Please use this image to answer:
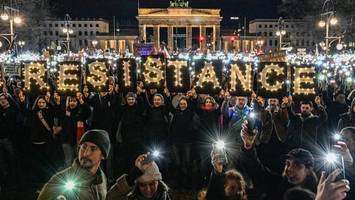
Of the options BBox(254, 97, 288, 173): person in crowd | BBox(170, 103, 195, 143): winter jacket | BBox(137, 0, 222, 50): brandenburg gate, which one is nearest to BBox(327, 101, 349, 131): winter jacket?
BBox(254, 97, 288, 173): person in crowd

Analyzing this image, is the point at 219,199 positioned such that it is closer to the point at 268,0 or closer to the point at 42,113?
the point at 42,113

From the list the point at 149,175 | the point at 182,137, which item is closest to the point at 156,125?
the point at 182,137

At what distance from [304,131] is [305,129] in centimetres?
4

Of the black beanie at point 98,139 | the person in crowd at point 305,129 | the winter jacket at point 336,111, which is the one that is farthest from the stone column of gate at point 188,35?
the black beanie at point 98,139

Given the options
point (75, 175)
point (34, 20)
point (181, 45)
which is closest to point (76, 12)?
point (181, 45)

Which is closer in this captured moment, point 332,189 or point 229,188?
point 332,189

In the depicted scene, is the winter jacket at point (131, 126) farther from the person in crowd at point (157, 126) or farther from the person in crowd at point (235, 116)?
the person in crowd at point (235, 116)

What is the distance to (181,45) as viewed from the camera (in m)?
115

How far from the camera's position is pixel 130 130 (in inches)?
373

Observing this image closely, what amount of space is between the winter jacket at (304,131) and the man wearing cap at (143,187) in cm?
484

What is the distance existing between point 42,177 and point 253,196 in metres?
4.06

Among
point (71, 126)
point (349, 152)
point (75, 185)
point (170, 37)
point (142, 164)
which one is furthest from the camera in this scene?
point (170, 37)

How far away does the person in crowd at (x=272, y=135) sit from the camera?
902cm

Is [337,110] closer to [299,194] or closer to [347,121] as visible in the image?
[347,121]
